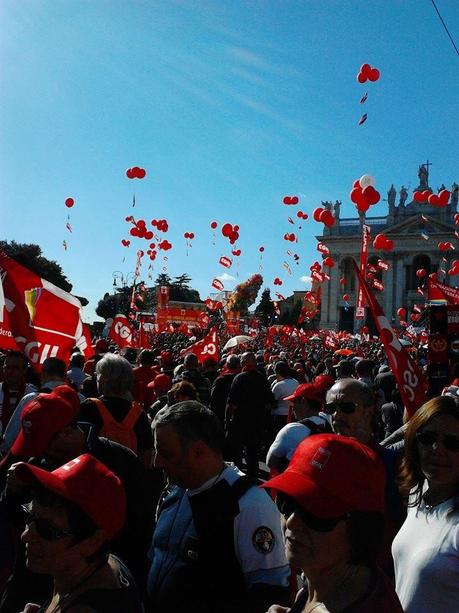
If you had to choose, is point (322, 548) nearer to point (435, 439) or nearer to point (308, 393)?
point (435, 439)

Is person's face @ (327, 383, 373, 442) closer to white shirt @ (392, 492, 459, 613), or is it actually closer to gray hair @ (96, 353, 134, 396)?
white shirt @ (392, 492, 459, 613)

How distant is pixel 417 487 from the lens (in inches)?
115

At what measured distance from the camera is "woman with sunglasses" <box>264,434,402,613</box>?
1.76 metres

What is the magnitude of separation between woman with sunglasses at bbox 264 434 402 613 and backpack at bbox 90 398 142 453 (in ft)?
7.97

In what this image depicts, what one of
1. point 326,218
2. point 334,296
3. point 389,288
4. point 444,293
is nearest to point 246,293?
point 334,296

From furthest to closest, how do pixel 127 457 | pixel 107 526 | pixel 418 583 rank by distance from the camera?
pixel 127 457 → pixel 418 583 → pixel 107 526

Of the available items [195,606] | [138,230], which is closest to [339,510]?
[195,606]

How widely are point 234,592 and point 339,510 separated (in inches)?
33.3

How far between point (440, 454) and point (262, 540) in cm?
89

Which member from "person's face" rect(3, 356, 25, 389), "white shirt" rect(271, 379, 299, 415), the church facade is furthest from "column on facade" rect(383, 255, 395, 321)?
"person's face" rect(3, 356, 25, 389)

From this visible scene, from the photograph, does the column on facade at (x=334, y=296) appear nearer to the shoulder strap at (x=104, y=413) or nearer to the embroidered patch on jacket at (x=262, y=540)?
the shoulder strap at (x=104, y=413)

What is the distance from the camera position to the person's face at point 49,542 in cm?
199

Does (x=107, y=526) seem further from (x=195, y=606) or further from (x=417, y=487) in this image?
(x=417, y=487)

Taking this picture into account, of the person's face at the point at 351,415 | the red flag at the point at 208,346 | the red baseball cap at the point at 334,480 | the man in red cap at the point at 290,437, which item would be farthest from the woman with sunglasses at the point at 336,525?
the red flag at the point at 208,346
